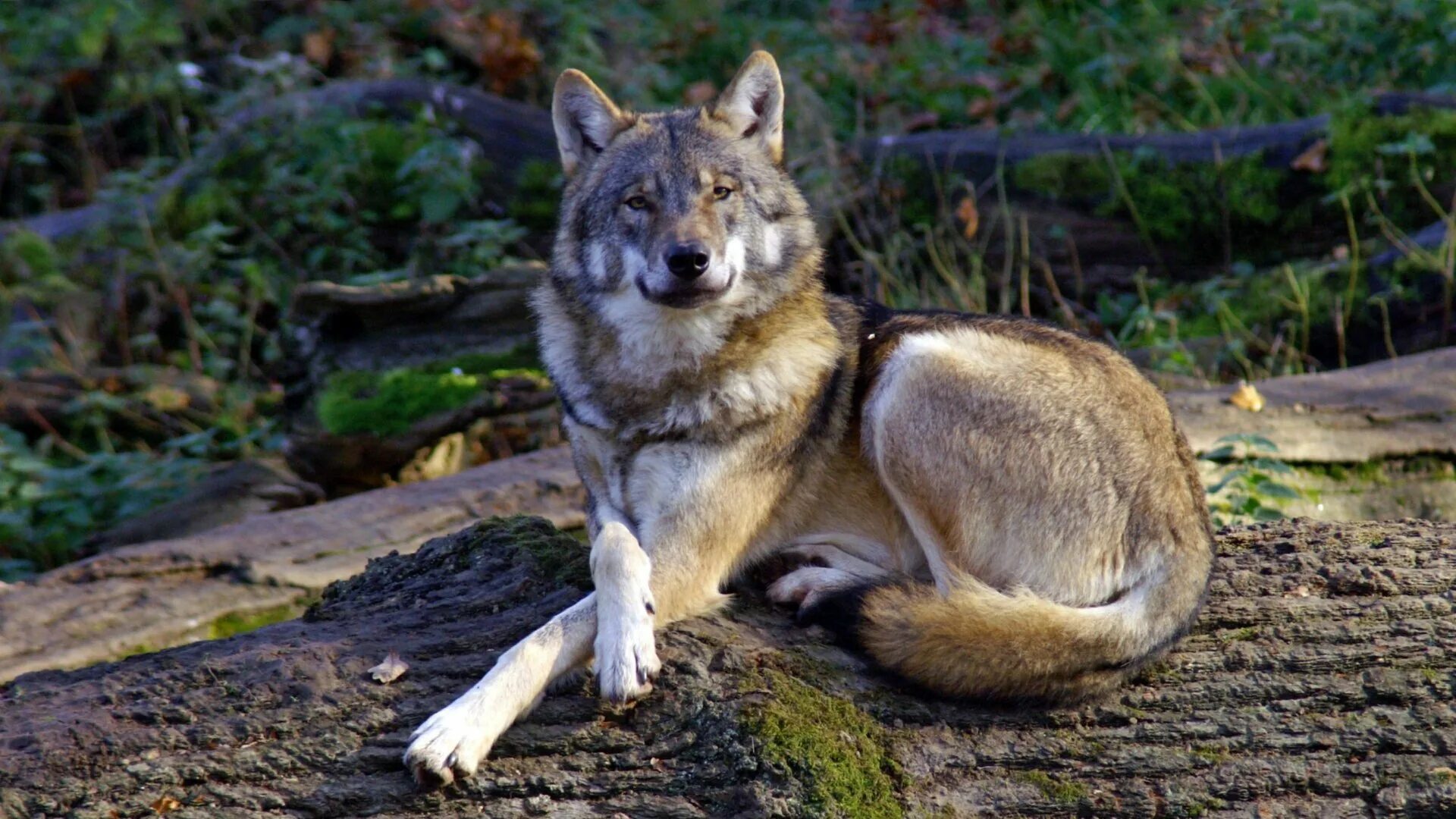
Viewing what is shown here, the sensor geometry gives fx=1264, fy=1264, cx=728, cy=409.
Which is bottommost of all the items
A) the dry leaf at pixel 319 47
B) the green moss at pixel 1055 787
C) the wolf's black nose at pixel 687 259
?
the green moss at pixel 1055 787

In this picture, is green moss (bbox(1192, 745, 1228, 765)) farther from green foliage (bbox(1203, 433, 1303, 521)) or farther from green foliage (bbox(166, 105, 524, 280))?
green foliage (bbox(166, 105, 524, 280))

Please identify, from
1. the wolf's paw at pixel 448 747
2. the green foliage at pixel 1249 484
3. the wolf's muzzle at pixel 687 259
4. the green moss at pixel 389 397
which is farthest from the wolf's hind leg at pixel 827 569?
the green moss at pixel 389 397

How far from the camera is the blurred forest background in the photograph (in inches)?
345

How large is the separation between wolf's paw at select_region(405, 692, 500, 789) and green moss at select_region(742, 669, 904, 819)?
76cm

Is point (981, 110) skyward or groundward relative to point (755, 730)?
skyward

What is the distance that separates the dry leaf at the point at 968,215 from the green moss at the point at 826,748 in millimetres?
6880

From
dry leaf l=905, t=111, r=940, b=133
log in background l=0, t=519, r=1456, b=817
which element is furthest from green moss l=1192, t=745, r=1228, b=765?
dry leaf l=905, t=111, r=940, b=133

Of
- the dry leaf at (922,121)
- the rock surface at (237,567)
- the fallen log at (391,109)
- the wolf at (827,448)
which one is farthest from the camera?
the dry leaf at (922,121)

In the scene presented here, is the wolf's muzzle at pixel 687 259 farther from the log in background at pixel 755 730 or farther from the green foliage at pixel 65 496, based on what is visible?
the green foliage at pixel 65 496

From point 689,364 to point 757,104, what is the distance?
127cm

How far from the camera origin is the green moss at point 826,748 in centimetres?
355

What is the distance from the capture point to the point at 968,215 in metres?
10.2

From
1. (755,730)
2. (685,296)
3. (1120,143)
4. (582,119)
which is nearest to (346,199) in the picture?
(582,119)

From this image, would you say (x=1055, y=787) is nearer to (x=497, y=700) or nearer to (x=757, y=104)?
(x=497, y=700)
